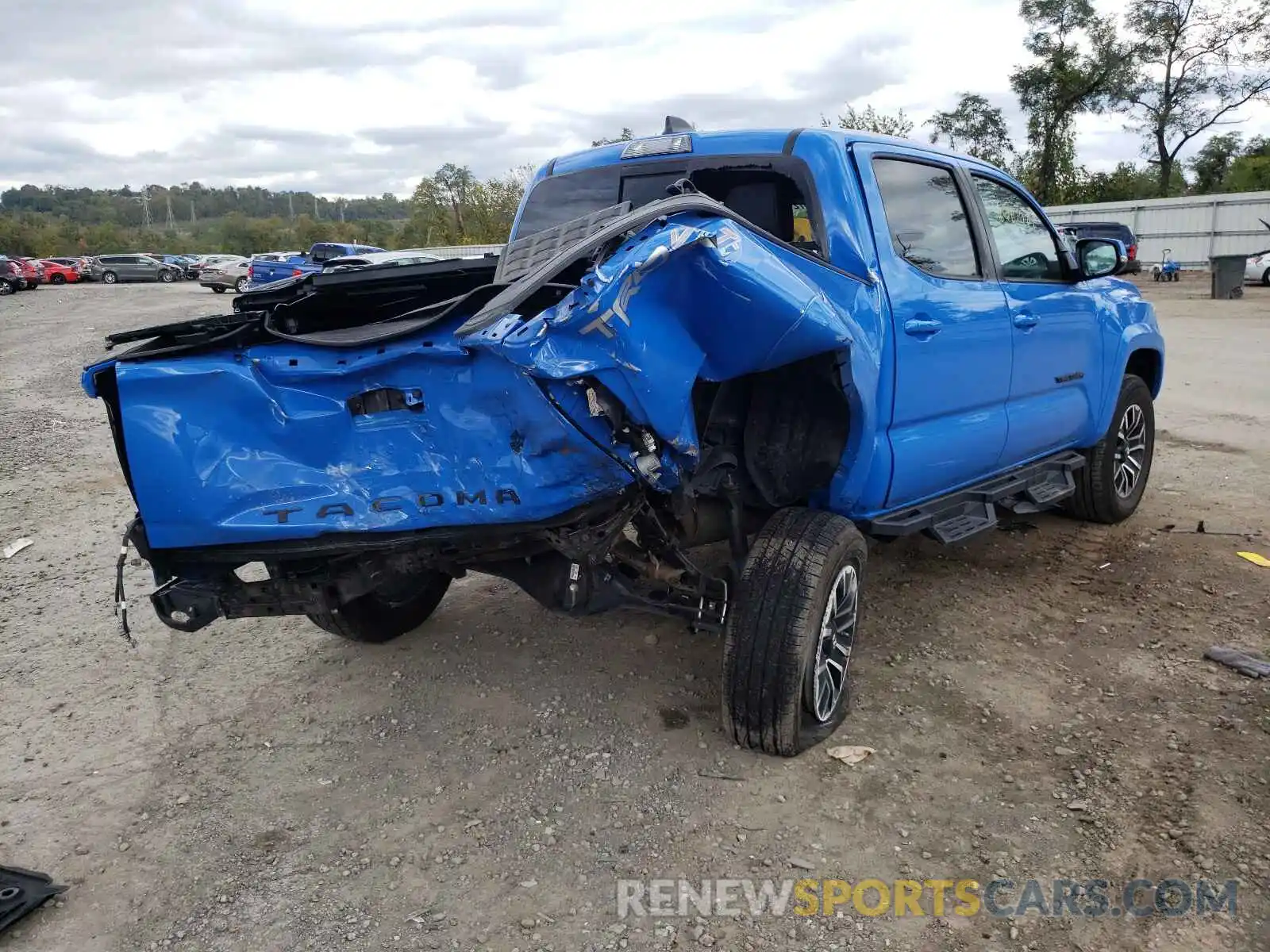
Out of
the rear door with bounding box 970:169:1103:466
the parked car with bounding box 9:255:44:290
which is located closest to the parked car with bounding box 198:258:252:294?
the parked car with bounding box 9:255:44:290

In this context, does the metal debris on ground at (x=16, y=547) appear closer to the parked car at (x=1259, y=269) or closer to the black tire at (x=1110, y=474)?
the black tire at (x=1110, y=474)

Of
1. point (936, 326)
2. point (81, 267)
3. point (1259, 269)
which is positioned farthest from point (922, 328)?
point (81, 267)

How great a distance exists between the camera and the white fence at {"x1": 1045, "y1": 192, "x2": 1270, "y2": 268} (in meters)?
26.3

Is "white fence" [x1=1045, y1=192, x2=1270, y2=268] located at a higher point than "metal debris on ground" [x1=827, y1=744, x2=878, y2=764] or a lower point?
higher

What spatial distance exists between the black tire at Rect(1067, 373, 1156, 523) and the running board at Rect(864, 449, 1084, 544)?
0.26 m

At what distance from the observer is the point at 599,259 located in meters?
2.43

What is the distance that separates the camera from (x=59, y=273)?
42.5 m

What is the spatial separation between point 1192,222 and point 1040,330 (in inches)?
1122

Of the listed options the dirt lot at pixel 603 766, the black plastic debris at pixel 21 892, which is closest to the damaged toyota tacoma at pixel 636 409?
the dirt lot at pixel 603 766

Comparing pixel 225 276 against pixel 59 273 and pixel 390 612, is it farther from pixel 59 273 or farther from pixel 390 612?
pixel 390 612

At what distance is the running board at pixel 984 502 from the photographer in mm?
3740

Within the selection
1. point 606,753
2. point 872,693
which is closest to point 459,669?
point 606,753

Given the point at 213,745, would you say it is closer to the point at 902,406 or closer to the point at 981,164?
the point at 902,406

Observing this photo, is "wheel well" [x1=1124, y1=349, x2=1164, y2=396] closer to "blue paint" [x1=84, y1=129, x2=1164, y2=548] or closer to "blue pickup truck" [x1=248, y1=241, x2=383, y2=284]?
"blue paint" [x1=84, y1=129, x2=1164, y2=548]
